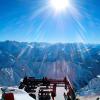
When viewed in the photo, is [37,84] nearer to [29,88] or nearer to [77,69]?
[29,88]

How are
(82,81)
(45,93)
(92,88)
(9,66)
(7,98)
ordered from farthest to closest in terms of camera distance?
(9,66) → (82,81) → (92,88) → (45,93) → (7,98)

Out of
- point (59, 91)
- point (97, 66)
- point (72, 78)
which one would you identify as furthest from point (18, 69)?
point (59, 91)

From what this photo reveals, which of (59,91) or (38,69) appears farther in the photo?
(38,69)

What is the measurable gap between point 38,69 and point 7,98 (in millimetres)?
191320

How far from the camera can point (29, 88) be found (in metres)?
38.8

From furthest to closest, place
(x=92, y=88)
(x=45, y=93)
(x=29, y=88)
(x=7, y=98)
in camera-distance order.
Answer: (x=92, y=88) < (x=29, y=88) < (x=45, y=93) < (x=7, y=98)

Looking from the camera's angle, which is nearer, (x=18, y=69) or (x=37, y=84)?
(x=37, y=84)

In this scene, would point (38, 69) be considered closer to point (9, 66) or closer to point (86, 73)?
point (9, 66)

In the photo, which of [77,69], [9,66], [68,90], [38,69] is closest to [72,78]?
[77,69]

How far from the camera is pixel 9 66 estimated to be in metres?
197

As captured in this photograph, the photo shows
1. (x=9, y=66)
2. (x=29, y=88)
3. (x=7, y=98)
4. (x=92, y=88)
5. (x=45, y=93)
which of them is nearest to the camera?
(x=7, y=98)

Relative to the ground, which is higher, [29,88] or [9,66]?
[9,66]

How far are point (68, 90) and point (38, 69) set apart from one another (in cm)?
15903

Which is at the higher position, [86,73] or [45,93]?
[86,73]
